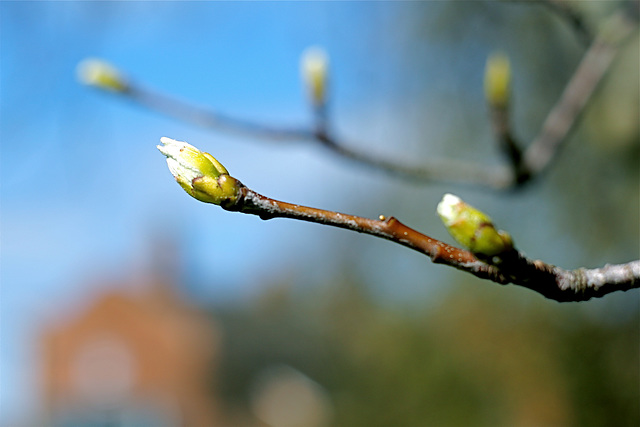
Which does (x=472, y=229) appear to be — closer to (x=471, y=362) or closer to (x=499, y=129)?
(x=499, y=129)

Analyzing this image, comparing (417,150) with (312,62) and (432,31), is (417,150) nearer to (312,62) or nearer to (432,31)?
(432,31)

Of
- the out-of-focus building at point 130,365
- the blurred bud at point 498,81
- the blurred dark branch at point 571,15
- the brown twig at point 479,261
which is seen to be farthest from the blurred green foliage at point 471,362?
the out-of-focus building at point 130,365

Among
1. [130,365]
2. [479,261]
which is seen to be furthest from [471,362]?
[130,365]

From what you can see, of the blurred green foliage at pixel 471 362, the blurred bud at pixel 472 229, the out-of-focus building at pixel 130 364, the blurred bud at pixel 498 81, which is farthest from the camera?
the out-of-focus building at pixel 130 364

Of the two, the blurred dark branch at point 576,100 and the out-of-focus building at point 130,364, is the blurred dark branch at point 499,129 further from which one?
the out-of-focus building at point 130,364

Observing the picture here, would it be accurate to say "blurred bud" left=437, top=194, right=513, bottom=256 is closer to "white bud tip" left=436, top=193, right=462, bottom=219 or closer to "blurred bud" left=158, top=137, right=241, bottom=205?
"white bud tip" left=436, top=193, right=462, bottom=219

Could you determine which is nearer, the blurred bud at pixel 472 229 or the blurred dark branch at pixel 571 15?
the blurred bud at pixel 472 229

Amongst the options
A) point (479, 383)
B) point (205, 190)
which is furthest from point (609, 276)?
point (479, 383)
